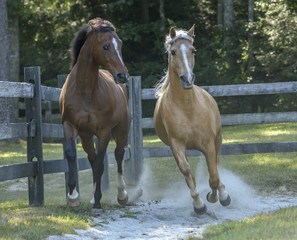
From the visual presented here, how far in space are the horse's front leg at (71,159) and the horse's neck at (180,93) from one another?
1.39 m

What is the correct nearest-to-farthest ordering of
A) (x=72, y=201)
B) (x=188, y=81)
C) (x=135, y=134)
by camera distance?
(x=188, y=81)
(x=72, y=201)
(x=135, y=134)

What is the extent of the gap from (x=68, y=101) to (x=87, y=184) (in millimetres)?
4025

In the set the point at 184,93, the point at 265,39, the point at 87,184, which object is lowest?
the point at 87,184

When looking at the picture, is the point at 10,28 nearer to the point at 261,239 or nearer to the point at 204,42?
the point at 204,42

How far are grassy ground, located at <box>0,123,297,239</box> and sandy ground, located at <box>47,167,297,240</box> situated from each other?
0.80 ft

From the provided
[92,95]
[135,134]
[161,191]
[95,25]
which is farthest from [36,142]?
[161,191]

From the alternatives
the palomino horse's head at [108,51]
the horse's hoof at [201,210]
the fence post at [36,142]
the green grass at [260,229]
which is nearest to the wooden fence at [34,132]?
the fence post at [36,142]

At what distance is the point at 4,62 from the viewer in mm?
17125

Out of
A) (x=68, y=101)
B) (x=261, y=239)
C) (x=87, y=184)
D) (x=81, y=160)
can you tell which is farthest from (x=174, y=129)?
(x=87, y=184)

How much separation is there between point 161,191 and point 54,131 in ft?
7.64

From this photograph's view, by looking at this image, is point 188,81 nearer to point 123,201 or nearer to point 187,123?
point 187,123

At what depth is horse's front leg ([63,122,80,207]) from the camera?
657cm

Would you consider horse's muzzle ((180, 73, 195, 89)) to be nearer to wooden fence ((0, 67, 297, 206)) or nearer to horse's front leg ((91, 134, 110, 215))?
horse's front leg ((91, 134, 110, 215))

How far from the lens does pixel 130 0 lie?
920 inches
